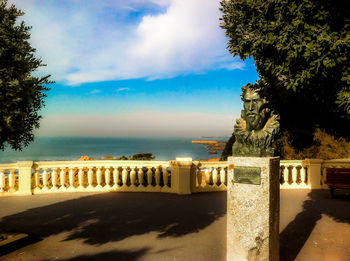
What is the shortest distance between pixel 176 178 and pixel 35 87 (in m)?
6.29

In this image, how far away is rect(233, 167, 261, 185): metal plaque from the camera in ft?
14.4

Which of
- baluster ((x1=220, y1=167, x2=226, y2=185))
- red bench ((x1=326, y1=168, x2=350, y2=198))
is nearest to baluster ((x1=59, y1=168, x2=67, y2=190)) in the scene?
baluster ((x1=220, y1=167, x2=226, y2=185))

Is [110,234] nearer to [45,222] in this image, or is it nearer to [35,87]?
[45,222]

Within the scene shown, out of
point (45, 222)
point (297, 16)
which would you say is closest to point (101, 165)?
point (45, 222)

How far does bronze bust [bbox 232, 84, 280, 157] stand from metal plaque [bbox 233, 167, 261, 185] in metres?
0.29

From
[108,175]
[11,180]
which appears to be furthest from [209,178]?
[11,180]

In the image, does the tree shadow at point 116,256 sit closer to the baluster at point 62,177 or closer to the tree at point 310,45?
the tree at point 310,45

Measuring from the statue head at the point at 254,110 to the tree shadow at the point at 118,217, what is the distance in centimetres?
305

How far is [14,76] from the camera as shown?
5.19 metres

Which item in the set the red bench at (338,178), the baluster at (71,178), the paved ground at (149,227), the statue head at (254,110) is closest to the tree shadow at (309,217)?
the paved ground at (149,227)

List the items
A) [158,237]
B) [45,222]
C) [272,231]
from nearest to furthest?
[272,231]
[158,237]
[45,222]

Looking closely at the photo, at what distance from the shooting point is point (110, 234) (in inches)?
245

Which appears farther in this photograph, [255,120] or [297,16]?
[297,16]

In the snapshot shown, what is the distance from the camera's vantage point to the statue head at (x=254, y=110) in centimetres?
477
